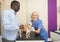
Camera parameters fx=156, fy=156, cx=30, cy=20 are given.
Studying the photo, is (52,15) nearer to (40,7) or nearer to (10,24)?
(40,7)

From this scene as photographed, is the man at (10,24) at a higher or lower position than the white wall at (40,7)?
lower

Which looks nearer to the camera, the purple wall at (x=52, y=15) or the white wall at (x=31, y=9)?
the white wall at (x=31, y=9)

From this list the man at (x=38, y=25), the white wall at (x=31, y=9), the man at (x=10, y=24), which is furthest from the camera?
the white wall at (x=31, y=9)

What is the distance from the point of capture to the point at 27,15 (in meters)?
3.54

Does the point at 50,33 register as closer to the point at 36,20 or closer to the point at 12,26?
the point at 36,20

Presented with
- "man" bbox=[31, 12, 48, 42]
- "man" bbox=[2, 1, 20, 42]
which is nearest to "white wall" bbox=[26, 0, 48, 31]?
"man" bbox=[31, 12, 48, 42]

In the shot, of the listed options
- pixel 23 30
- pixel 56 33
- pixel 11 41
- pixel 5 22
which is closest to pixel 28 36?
pixel 23 30

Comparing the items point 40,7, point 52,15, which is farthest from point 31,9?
point 52,15

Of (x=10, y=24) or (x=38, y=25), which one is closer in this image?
(x=10, y=24)

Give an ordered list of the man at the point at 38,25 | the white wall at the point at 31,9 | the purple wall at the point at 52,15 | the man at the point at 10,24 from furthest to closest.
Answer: the purple wall at the point at 52,15
the white wall at the point at 31,9
the man at the point at 38,25
the man at the point at 10,24

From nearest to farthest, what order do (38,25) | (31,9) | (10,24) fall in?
(10,24)
(38,25)
(31,9)

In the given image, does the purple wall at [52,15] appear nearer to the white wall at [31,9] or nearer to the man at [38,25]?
the white wall at [31,9]

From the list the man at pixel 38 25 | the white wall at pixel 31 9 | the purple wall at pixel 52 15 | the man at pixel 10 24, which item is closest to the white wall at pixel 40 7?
the white wall at pixel 31 9

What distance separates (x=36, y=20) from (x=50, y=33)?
0.96m
